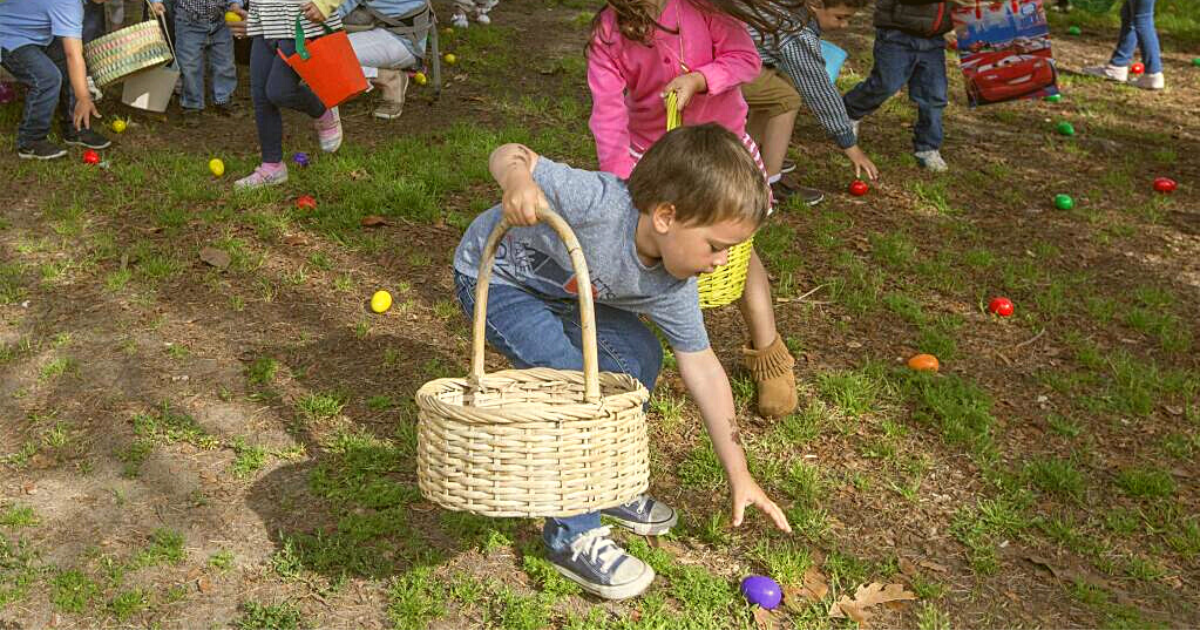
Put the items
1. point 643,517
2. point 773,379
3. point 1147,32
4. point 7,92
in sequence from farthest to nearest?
point 1147,32, point 7,92, point 773,379, point 643,517

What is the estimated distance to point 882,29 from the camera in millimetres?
6484

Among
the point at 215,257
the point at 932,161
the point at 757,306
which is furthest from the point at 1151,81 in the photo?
the point at 215,257

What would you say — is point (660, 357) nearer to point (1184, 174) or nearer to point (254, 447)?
point (254, 447)

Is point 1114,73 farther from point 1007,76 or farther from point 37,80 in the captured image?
point 37,80

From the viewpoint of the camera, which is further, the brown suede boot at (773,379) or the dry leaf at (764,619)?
the brown suede boot at (773,379)

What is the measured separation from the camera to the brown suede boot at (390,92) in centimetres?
723

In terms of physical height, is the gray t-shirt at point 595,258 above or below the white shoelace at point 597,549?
above

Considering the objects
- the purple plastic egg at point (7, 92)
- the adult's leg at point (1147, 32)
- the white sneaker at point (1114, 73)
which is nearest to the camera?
the purple plastic egg at point (7, 92)

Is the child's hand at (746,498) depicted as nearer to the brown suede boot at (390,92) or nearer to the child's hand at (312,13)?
the child's hand at (312,13)

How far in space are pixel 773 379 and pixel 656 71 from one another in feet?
3.88

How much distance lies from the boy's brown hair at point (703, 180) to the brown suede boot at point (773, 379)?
138 centimetres

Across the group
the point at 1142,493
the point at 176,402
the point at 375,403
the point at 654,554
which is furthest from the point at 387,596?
the point at 1142,493

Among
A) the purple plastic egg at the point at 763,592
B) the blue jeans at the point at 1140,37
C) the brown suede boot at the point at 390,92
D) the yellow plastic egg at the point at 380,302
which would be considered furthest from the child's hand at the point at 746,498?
the blue jeans at the point at 1140,37

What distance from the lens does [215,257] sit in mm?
5066
